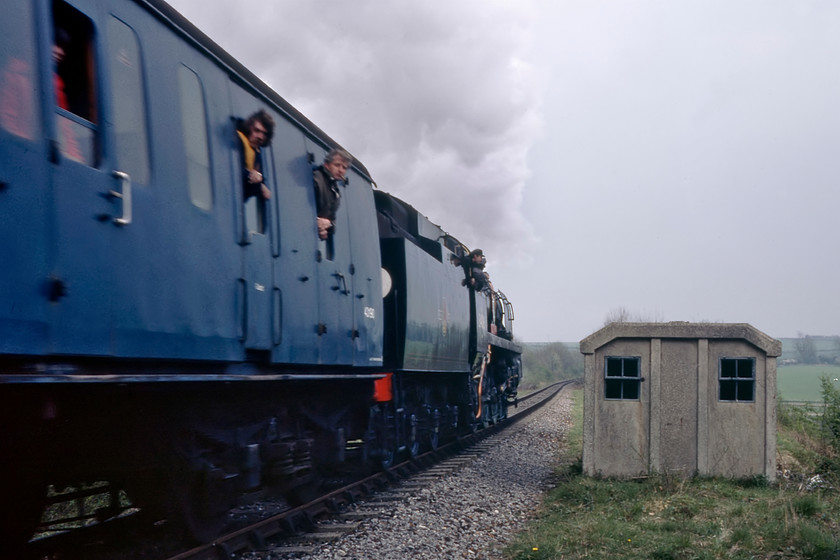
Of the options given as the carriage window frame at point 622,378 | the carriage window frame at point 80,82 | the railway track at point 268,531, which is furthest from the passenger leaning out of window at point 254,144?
the carriage window frame at point 622,378

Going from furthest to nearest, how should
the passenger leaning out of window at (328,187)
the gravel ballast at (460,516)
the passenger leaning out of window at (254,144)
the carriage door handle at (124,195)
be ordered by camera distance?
1. the passenger leaning out of window at (328,187)
2. the gravel ballast at (460,516)
3. the passenger leaning out of window at (254,144)
4. the carriage door handle at (124,195)

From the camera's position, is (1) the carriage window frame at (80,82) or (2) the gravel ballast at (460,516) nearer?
(1) the carriage window frame at (80,82)

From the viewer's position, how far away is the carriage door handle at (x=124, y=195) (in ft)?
13.7

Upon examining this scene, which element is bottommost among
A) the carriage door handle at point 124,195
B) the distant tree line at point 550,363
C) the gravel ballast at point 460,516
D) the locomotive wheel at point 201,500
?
the distant tree line at point 550,363

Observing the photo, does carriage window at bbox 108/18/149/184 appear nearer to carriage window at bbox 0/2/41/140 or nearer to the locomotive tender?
the locomotive tender

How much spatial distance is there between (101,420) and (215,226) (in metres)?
1.47

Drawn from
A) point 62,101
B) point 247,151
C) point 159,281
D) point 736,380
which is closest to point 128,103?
point 62,101

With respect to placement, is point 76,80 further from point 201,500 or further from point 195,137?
point 201,500

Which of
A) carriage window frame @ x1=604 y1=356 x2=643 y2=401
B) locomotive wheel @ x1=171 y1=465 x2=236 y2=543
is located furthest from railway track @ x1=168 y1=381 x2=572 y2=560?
carriage window frame @ x1=604 y1=356 x2=643 y2=401

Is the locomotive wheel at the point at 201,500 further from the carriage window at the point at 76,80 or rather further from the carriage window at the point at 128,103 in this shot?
the carriage window at the point at 76,80

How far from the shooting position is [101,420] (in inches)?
180

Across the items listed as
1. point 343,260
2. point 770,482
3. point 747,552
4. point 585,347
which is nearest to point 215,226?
point 343,260

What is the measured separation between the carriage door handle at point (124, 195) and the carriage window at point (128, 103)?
6cm

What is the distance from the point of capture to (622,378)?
32.6 feet
